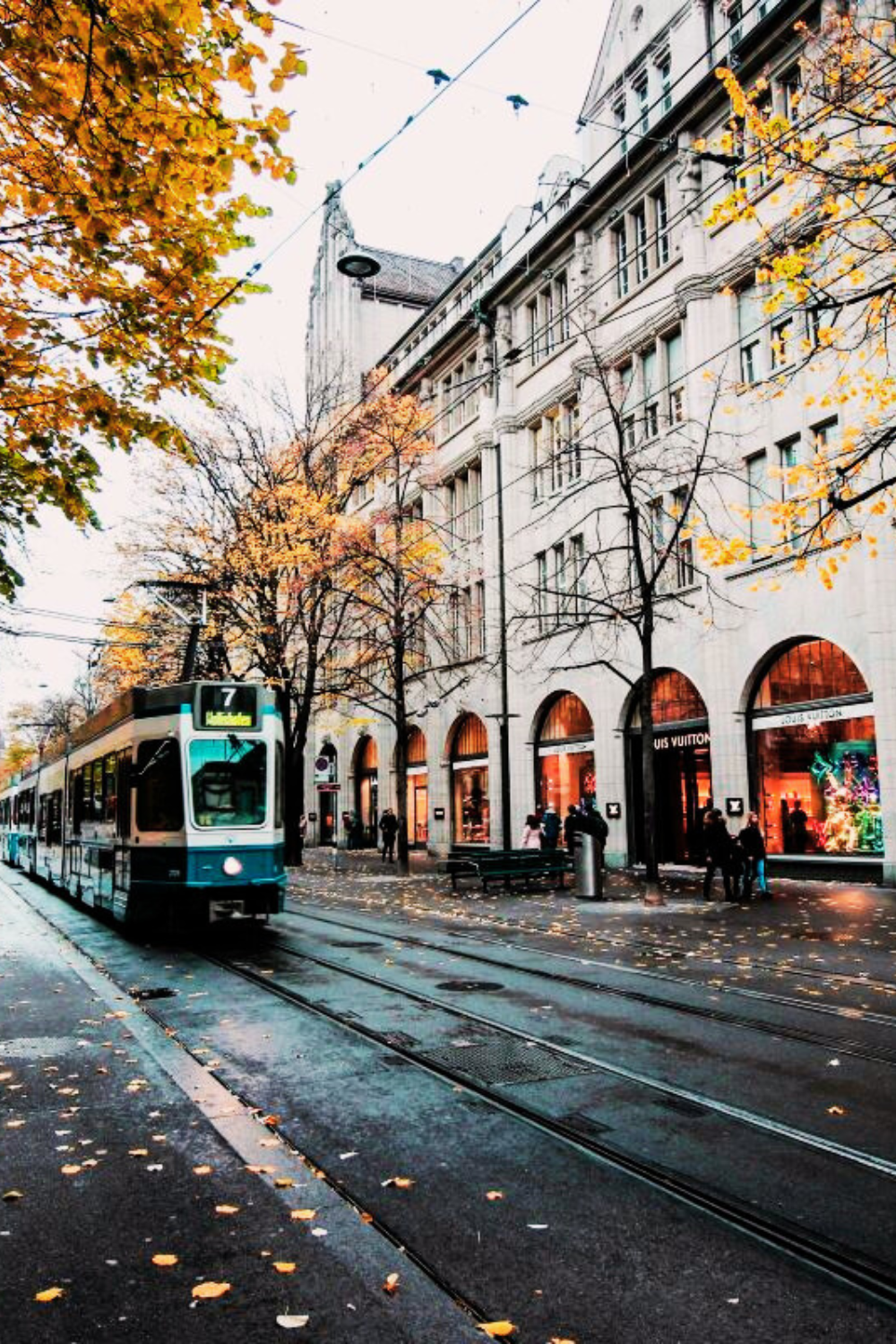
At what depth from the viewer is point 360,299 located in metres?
48.5

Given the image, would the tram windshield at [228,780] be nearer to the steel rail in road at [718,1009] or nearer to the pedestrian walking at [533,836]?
the steel rail in road at [718,1009]

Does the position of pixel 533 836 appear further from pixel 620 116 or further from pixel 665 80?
pixel 620 116

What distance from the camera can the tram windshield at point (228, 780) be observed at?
13.0m

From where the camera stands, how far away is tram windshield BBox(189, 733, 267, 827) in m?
13.0

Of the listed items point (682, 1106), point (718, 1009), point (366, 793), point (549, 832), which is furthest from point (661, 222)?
point (366, 793)

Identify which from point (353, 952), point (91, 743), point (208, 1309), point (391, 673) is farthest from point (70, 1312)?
point (391, 673)

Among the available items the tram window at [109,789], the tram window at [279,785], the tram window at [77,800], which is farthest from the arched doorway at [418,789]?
the tram window at [279,785]

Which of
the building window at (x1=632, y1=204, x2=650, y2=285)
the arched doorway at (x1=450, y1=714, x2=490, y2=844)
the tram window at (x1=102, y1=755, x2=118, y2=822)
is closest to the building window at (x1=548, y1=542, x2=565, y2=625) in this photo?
the arched doorway at (x1=450, y1=714, x2=490, y2=844)

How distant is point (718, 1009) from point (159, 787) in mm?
7756

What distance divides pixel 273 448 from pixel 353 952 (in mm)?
20483

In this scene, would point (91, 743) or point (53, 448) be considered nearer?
point (53, 448)

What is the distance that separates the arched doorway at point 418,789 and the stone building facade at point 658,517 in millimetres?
238

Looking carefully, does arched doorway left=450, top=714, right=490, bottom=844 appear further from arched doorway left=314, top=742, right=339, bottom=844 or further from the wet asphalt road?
the wet asphalt road

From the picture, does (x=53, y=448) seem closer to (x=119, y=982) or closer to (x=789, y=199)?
(x=119, y=982)
